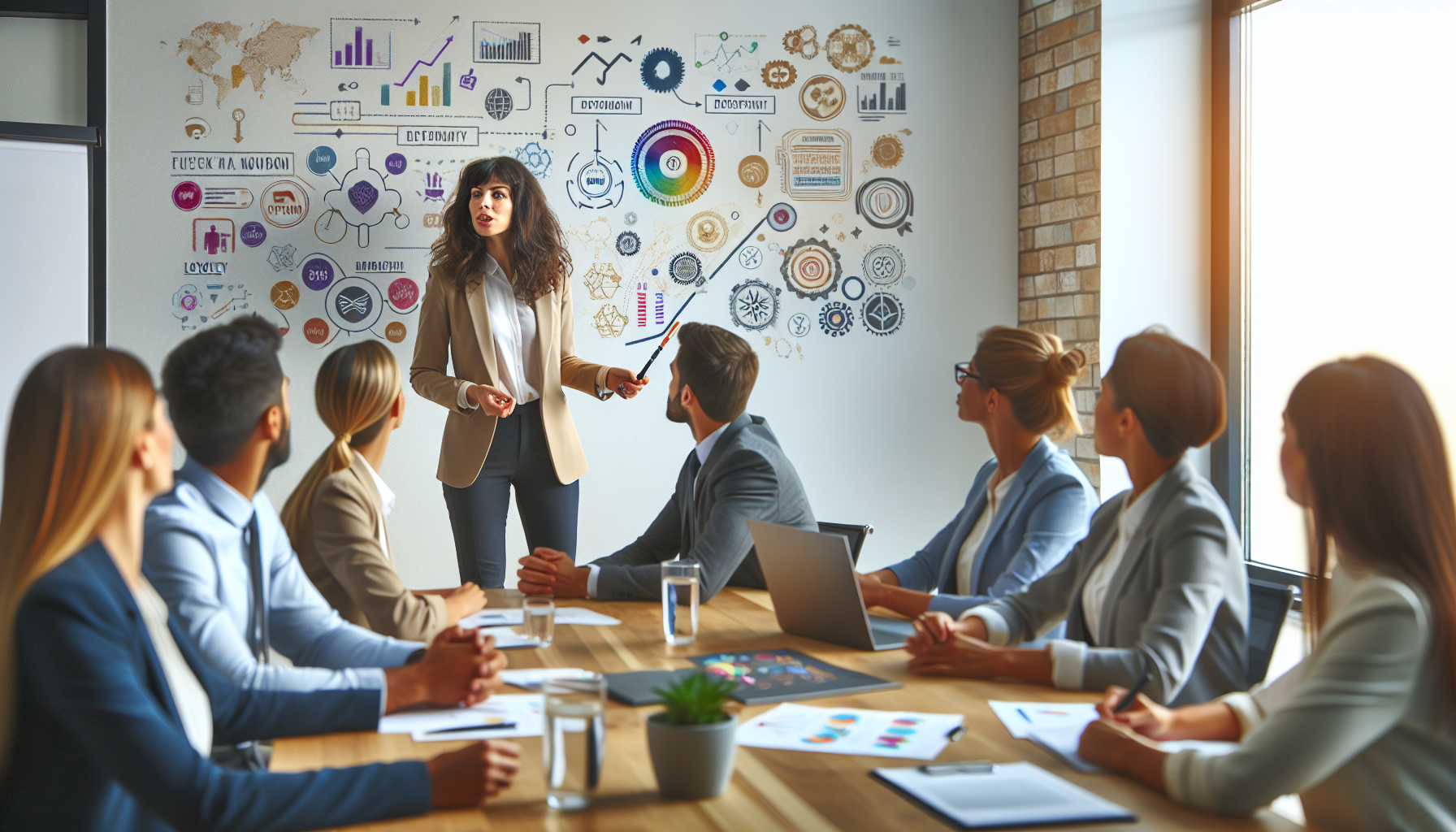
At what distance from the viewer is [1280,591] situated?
5.93ft

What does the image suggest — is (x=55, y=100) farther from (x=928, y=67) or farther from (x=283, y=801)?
(x=283, y=801)

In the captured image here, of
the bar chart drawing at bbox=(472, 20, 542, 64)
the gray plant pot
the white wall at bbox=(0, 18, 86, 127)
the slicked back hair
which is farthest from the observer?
the bar chart drawing at bbox=(472, 20, 542, 64)

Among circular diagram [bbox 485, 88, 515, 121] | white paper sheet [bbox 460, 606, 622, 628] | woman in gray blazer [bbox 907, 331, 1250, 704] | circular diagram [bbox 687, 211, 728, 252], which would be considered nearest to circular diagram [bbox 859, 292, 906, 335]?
circular diagram [bbox 687, 211, 728, 252]

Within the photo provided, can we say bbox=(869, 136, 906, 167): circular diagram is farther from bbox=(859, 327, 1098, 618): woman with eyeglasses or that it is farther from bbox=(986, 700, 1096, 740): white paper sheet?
bbox=(986, 700, 1096, 740): white paper sheet

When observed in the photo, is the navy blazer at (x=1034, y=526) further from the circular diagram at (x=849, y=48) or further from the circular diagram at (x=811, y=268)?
the circular diagram at (x=849, y=48)

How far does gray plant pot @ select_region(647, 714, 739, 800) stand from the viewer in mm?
1215

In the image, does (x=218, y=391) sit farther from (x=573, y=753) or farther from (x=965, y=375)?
(x=965, y=375)

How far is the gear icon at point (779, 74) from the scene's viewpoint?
4.43 m

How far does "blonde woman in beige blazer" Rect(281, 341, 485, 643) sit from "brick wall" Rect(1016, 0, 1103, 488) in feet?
8.90

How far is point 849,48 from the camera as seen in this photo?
447cm

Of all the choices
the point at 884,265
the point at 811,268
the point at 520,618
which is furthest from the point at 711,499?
the point at 884,265

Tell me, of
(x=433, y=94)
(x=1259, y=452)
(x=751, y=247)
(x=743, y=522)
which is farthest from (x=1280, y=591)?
(x=433, y=94)

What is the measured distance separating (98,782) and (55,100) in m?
3.61

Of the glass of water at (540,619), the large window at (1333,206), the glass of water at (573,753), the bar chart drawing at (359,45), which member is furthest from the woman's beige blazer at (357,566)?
the bar chart drawing at (359,45)
